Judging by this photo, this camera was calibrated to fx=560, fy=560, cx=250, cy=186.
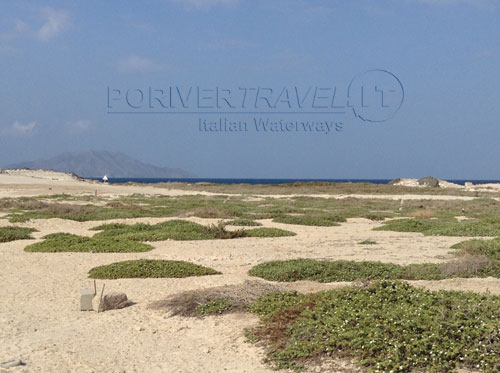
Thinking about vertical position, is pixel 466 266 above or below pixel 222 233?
above

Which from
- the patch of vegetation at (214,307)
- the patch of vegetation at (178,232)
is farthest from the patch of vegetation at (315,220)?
the patch of vegetation at (214,307)

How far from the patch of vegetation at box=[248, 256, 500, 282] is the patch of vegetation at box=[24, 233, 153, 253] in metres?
5.11

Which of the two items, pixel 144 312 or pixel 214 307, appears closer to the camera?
pixel 214 307

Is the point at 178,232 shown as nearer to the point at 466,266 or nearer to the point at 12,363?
the point at 466,266

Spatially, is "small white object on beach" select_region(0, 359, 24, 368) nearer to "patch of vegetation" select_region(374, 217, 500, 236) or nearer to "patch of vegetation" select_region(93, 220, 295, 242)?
"patch of vegetation" select_region(93, 220, 295, 242)

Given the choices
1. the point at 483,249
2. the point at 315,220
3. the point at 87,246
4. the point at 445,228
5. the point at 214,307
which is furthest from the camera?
the point at 315,220

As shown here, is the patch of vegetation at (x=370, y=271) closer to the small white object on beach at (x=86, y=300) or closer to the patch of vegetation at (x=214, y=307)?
the patch of vegetation at (x=214, y=307)

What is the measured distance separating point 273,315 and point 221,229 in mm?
11964

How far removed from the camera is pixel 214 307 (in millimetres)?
8969

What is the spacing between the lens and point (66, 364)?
6820mm

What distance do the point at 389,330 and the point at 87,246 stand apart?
38.9 feet

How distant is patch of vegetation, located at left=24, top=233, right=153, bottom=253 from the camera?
16297mm

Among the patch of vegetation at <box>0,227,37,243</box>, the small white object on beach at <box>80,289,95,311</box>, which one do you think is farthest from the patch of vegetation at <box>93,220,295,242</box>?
the small white object on beach at <box>80,289,95,311</box>

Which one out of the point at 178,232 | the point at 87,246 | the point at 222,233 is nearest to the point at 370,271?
the point at 222,233
